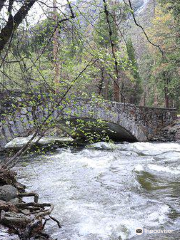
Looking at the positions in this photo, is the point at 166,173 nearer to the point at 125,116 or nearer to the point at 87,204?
the point at 87,204

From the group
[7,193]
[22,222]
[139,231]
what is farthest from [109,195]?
[22,222]

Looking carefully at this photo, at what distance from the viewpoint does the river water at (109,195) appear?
3.16 meters

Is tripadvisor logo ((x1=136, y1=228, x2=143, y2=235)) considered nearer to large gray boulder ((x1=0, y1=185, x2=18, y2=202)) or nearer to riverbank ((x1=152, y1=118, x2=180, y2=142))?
large gray boulder ((x1=0, y1=185, x2=18, y2=202))

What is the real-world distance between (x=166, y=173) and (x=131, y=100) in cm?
2074

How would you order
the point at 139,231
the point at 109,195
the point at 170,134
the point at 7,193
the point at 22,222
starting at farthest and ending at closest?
the point at 170,134, the point at 109,195, the point at 7,193, the point at 139,231, the point at 22,222

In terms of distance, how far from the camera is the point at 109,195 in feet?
15.2

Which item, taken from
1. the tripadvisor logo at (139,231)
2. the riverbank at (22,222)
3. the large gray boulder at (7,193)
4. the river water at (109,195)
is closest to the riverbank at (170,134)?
the river water at (109,195)

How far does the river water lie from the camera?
10.4ft

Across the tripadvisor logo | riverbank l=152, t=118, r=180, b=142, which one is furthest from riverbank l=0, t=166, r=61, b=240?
riverbank l=152, t=118, r=180, b=142

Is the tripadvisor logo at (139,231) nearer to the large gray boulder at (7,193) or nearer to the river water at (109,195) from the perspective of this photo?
the river water at (109,195)

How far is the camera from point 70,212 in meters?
3.75

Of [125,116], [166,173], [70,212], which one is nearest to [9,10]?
[70,212]

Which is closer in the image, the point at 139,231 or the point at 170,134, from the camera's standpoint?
the point at 139,231

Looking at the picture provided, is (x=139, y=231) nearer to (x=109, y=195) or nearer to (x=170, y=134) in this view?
(x=109, y=195)
